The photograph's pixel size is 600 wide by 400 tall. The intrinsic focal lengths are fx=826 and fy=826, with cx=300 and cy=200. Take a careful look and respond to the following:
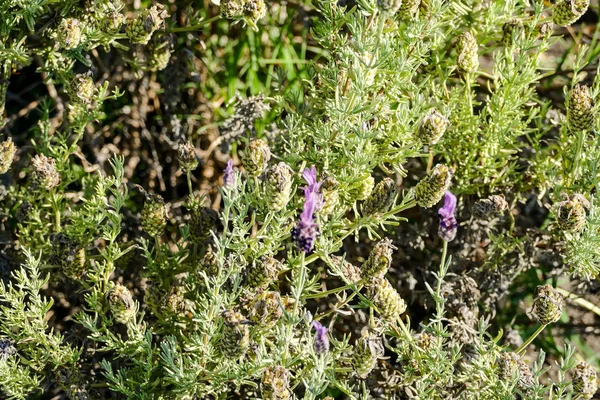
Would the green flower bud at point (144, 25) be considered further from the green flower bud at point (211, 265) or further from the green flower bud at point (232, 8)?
the green flower bud at point (211, 265)

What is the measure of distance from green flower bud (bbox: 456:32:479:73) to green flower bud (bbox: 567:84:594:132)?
213 millimetres

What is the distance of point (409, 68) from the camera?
64.0 inches

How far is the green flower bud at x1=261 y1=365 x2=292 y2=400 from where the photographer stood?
4.47 feet

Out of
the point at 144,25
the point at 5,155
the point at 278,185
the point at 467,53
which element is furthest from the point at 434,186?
the point at 5,155

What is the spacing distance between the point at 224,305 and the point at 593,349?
4.09ft

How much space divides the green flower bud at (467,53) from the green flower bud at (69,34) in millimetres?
781

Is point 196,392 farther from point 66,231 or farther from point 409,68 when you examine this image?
point 409,68

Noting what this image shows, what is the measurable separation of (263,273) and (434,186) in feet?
1.16

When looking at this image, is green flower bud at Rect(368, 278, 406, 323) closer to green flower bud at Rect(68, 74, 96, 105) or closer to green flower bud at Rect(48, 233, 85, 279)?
green flower bud at Rect(48, 233, 85, 279)

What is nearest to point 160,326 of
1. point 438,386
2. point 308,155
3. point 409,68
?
point 308,155

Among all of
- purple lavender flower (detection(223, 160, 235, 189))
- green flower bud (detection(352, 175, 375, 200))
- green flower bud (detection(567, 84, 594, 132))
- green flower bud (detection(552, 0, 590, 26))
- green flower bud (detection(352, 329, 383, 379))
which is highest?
green flower bud (detection(552, 0, 590, 26))

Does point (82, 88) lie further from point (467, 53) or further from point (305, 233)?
point (467, 53)

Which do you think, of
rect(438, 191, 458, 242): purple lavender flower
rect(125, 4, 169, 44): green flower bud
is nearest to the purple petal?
rect(438, 191, 458, 242): purple lavender flower

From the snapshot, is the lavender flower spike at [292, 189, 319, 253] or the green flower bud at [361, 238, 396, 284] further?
the green flower bud at [361, 238, 396, 284]
